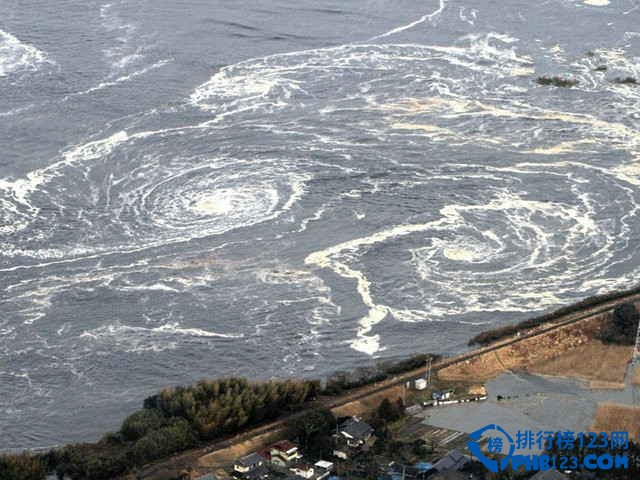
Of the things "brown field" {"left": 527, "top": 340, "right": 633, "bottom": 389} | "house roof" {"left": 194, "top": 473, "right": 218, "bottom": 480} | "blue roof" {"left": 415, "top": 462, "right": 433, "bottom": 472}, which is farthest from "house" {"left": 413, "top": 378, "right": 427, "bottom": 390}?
"house roof" {"left": 194, "top": 473, "right": 218, "bottom": 480}

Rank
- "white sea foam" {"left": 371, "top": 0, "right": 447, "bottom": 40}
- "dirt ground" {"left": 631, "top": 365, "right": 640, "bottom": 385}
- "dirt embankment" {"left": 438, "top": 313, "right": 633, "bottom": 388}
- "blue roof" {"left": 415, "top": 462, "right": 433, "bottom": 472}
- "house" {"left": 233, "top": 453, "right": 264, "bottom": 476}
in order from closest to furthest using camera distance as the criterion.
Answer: "blue roof" {"left": 415, "top": 462, "right": 433, "bottom": 472} < "house" {"left": 233, "top": 453, "right": 264, "bottom": 476} < "dirt ground" {"left": 631, "top": 365, "right": 640, "bottom": 385} < "dirt embankment" {"left": 438, "top": 313, "right": 633, "bottom": 388} < "white sea foam" {"left": 371, "top": 0, "right": 447, "bottom": 40}

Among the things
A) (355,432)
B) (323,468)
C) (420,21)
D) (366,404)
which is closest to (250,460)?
(323,468)

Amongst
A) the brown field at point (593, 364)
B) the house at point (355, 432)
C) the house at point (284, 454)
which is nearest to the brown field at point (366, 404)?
the house at point (355, 432)

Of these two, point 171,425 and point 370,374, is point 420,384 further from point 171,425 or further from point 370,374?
point 171,425

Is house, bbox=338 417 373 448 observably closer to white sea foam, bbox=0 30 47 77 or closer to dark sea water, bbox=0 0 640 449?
dark sea water, bbox=0 0 640 449

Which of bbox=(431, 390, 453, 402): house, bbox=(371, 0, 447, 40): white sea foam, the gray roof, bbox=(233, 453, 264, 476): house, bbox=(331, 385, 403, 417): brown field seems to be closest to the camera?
the gray roof
